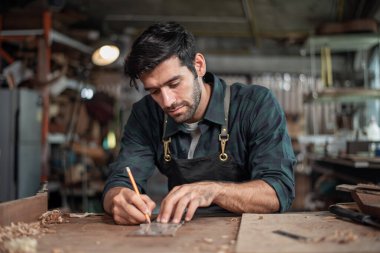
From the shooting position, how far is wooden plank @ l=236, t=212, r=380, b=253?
1.31 m

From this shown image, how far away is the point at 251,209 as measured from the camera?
6.44 ft

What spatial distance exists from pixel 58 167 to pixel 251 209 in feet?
15.6

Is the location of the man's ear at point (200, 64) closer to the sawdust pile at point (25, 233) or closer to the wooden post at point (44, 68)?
the sawdust pile at point (25, 233)

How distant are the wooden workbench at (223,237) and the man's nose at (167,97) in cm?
55

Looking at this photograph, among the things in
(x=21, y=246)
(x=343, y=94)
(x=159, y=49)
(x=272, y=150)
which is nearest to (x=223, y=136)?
(x=272, y=150)

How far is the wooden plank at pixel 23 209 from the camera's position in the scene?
171 cm

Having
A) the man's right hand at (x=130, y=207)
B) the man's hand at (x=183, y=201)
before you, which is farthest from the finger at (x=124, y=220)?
the man's hand at (x=183, y=201)

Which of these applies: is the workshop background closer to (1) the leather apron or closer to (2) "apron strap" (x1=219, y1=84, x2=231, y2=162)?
(1) the leather apron

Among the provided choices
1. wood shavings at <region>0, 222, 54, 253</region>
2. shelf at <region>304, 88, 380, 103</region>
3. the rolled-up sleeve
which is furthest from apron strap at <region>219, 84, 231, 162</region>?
shelf at <region>304, 88, 380, 103</region>

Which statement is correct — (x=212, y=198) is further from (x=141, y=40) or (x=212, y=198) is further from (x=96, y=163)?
(x=96, y=163)

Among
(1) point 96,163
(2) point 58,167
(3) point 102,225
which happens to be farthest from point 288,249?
(1) point 96,163

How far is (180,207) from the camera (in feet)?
5.79

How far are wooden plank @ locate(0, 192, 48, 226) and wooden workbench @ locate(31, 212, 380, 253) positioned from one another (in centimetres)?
14

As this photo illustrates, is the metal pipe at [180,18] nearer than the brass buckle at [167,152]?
No
